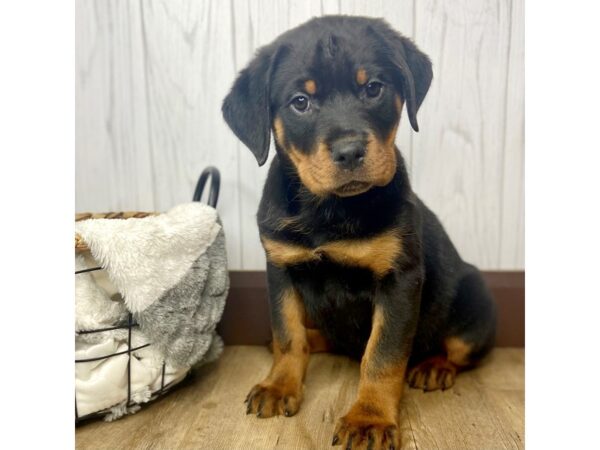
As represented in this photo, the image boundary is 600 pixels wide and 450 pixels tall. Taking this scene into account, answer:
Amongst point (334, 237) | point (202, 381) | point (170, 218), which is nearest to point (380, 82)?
point (334, 237)

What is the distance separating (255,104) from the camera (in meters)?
1.54

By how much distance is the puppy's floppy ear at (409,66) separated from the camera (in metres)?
1.50

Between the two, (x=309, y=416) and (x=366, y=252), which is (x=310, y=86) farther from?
(x=309, y=416)

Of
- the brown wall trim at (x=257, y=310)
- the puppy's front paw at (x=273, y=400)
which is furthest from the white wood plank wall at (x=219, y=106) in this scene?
the puppy's front paw at (x=273, y=400)

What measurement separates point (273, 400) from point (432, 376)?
507 millimetres

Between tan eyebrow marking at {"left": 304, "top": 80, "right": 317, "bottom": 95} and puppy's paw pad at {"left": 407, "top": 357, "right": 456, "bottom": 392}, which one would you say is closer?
tan eyebrow marking at {"left": 304, "top": 80, "right": 317, "bottom": 95}

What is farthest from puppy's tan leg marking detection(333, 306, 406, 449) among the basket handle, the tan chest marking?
the basket handle

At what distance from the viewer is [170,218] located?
68.9 inches

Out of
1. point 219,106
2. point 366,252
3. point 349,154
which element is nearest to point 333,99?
point 349,154

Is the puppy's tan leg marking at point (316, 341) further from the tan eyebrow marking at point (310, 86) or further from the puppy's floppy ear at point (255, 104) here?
the tan eyebrow marking at point (310, 86)

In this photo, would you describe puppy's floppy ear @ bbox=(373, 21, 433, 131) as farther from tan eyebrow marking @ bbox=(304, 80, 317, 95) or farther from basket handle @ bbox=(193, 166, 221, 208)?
basket handle @ bbox=(193, 166, 221, 208)

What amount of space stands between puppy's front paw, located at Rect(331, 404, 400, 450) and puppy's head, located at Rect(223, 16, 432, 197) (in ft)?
1.81

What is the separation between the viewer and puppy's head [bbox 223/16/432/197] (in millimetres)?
1372
